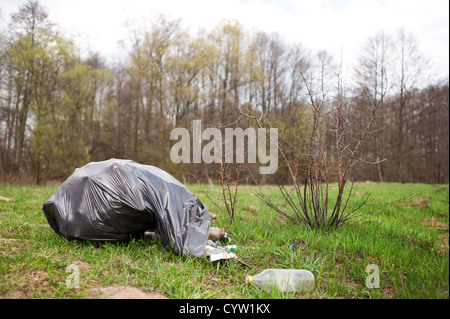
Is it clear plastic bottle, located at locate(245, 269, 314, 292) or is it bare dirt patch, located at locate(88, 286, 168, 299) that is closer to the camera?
bare dirt patch, located at locate(88, 286, 168, 299)

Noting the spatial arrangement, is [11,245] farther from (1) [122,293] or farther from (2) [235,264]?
(2) [235,264]

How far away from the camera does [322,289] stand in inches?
98.2

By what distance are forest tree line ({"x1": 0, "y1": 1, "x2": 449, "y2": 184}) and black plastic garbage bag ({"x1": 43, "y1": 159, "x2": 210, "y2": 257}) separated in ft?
29.6

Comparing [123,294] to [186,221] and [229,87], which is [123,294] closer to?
[186,221]

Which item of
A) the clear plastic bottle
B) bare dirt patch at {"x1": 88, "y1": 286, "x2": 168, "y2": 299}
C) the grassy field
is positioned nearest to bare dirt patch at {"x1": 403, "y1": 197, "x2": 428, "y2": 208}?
the grassy field

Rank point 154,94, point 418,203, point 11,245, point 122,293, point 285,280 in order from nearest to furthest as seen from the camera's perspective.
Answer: point 122,293, point 285,280, point 11,245, point 418,203, point 154,94

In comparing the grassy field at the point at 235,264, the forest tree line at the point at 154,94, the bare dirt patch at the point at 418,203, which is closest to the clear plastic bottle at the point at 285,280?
the grassy field at the point at 235,264

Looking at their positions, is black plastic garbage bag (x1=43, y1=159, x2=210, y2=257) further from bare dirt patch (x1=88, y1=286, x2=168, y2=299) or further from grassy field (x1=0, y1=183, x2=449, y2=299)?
bare dirt patch (x1=88, y1=286, x2=168, y2=299)

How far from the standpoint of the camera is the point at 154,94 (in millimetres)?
19328

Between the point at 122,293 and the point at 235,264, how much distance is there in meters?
1.12

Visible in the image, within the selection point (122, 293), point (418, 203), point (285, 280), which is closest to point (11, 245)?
point (122, 293)

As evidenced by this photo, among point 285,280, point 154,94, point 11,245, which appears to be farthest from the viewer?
point 154,94

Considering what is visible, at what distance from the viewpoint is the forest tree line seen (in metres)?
13.8
